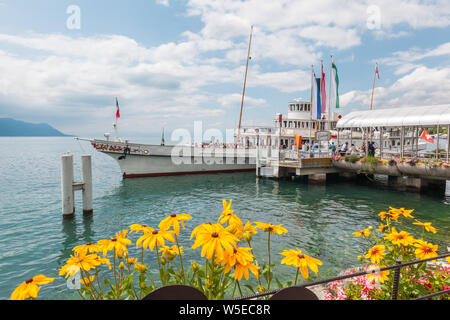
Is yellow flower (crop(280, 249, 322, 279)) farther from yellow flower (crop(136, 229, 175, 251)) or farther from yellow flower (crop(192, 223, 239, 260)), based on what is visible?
yellow flower (crop(136, 229, 175, 251))

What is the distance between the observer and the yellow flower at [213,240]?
203 centimetres

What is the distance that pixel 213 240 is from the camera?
2.12m

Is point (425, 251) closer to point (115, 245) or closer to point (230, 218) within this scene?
point (230, 218)

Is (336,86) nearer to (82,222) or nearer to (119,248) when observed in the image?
(82,222)

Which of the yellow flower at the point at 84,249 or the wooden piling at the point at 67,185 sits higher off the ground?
the yellow flower at the point at 84,249

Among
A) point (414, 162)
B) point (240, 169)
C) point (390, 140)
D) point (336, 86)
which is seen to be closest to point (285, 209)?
point (414, 162)

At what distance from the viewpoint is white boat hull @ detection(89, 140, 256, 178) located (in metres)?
27.4

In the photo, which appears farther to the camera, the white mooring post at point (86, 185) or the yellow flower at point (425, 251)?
the white mooring post at point (86, 185)

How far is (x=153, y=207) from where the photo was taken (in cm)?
1662

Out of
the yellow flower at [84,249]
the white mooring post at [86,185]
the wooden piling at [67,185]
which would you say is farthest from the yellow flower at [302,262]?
the white mooring post at [86,185]

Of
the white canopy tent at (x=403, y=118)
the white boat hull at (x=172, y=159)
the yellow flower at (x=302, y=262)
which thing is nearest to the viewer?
the yellow flower at (x=302, y=262)

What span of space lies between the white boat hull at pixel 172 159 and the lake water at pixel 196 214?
2.43 meters

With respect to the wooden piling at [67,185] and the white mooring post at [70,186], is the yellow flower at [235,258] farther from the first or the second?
the wooden piling at [67,185]

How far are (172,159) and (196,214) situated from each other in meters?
14.9
